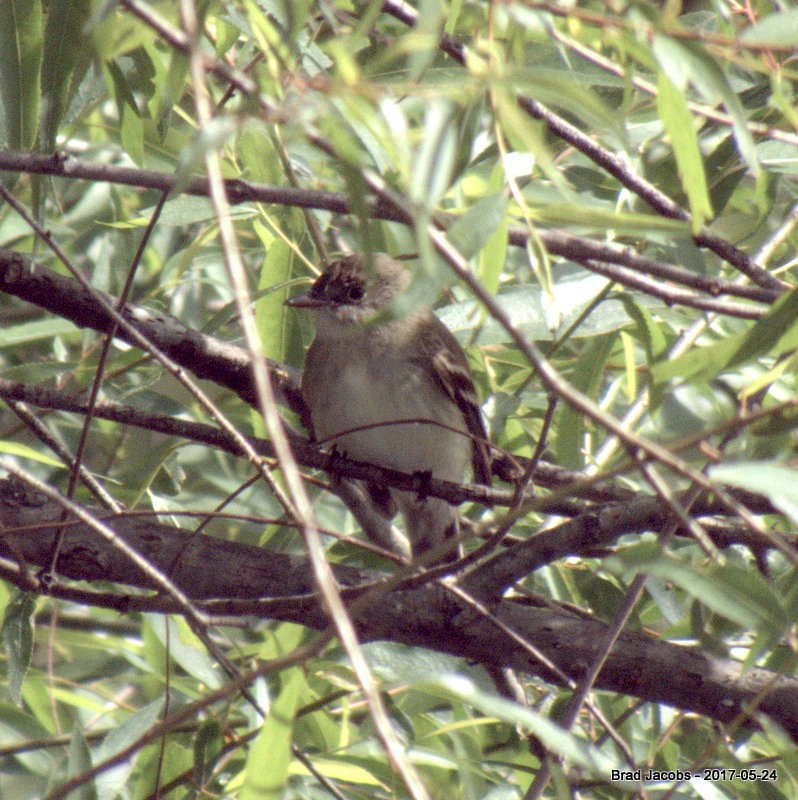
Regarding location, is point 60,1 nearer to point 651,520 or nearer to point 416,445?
point 651,520

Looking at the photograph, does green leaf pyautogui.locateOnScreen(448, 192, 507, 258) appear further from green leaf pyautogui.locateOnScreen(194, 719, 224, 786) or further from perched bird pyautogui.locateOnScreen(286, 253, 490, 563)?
perched bird pyautogui.locateOnScreen(286, 253, 490, 563)

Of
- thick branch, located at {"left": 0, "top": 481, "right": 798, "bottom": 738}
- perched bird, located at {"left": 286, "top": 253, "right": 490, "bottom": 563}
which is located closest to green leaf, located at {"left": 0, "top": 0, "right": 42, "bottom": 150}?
thick branch, located at {"left": 0, "top": 481, "right": 798, "bottom": 738}

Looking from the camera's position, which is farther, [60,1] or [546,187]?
[546,187]

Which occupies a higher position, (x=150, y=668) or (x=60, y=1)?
(x=60, y=1)

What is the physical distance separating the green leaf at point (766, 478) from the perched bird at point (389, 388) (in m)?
3.04

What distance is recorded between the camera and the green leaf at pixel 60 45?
279 cm

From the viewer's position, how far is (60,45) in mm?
2801

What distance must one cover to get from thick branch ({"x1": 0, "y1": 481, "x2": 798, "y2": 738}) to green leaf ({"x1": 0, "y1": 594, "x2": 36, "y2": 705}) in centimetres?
16

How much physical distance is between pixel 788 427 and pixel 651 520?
3.26 feet

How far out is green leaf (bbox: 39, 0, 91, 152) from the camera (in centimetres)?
279

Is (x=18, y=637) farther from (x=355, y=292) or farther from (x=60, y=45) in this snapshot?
(x=355, y=292)

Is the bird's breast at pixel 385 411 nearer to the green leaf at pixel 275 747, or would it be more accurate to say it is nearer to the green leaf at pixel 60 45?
the green leaf at pixel 60 45

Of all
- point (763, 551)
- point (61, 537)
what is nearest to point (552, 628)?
point (763, 551)

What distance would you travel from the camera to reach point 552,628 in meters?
3.39
